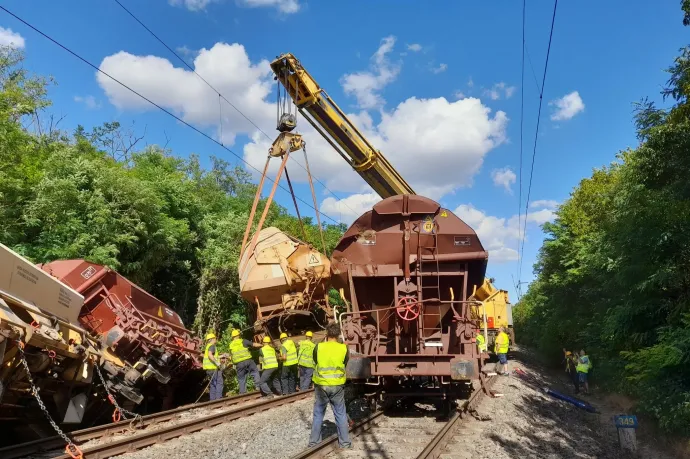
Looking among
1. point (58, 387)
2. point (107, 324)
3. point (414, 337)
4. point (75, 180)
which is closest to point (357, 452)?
point (414, 337)

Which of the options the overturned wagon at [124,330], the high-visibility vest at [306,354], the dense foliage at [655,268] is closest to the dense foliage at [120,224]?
the overturned wagon at [124,330]

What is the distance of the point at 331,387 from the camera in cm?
648

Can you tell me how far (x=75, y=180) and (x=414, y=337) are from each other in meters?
11.0

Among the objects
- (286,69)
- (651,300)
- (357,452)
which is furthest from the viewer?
(286,69)

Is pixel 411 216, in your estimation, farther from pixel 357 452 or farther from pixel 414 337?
pixel 357 452

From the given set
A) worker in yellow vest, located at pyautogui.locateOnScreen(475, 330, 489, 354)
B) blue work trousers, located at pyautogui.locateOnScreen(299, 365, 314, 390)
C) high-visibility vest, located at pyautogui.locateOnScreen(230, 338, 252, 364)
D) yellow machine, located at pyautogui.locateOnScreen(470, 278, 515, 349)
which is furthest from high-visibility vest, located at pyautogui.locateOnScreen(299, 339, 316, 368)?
yellow machine, located at pyautogui.locateOnScreen(470, 278, 515, 349)

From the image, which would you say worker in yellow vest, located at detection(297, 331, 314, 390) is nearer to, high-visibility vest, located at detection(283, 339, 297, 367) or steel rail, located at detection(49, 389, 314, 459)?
high-visibility vest, located at detection(283, 339, 297, 367)

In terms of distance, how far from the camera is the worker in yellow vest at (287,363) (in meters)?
12.5

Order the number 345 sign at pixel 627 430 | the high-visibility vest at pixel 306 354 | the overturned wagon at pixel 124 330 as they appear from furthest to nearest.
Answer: the high-visibility vest at pixel 306 354 → the overturned wagon at pixel 124 330 → the number 345 sign at pixel 627 430

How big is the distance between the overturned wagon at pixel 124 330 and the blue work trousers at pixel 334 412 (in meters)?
4.23

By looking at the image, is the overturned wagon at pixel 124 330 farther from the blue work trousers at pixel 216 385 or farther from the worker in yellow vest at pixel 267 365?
the worker in yellow vest at pixel 267 365

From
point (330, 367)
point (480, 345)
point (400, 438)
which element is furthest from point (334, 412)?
point (480, 345)

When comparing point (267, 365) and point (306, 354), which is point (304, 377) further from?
point (267, 365)

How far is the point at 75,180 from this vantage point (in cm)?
1381
